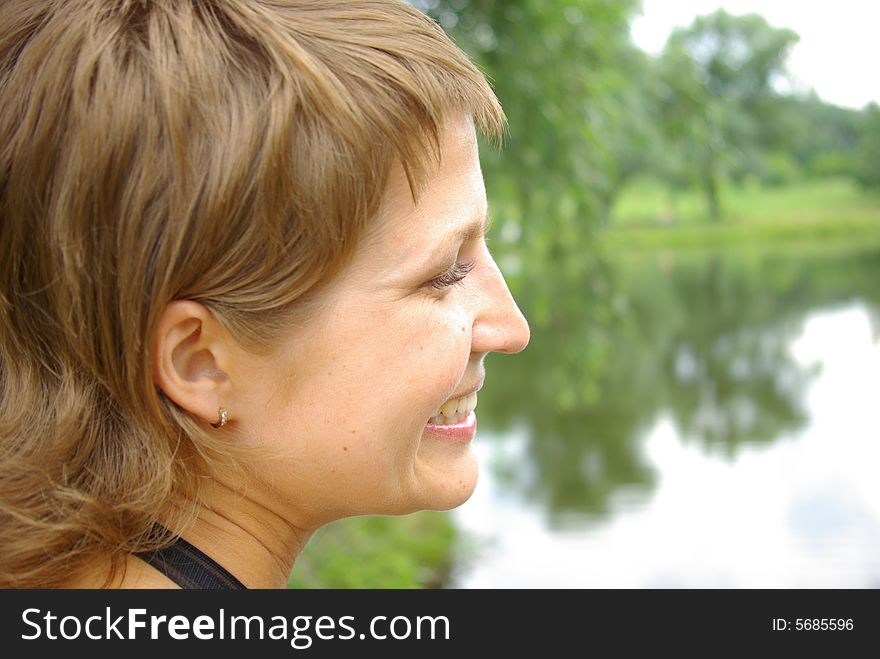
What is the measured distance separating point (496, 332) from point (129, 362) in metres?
0.48

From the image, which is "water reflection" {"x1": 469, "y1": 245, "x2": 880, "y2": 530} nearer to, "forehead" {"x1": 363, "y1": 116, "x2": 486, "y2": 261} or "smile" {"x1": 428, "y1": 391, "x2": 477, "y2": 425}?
"smile" {"x1": 428, "y1": 391, "x2": 477, "y2": 425}

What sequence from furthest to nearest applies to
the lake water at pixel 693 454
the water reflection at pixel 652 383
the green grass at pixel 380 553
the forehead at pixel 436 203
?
the water reflection at pixel 652 383, the lake water at pixel 693 454, the green grass at pixel 380 553, the forehead at pixel 436 203

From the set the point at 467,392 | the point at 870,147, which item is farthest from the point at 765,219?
the point at 467,392

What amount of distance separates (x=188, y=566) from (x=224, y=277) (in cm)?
38

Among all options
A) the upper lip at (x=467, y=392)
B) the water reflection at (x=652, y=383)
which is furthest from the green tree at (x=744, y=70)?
the upper lip at (x=467, y=392)

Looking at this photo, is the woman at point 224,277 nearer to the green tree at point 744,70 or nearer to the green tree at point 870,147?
the green tree at point 744,70

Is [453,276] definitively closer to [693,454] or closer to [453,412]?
[453,412]

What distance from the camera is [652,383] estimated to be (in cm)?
1560

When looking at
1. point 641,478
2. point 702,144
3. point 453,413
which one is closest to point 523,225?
point 702,144

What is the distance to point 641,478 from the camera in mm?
12102

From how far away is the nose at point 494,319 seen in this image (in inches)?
51.3

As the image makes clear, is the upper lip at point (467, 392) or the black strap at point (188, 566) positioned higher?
the upper lip at point (467, 392)

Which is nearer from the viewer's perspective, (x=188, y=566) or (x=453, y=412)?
(x=188, y=566)
